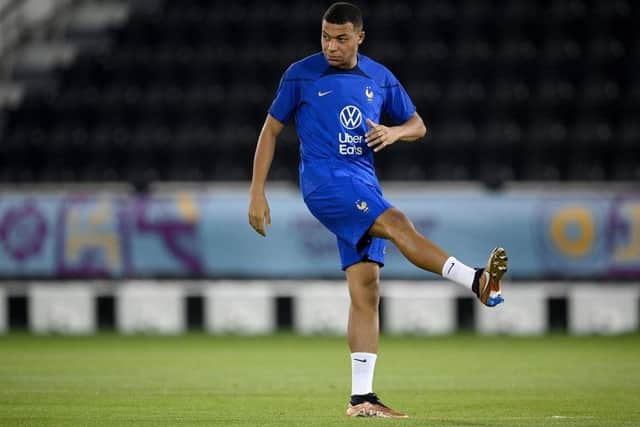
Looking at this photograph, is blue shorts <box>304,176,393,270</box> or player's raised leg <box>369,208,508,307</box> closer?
player's raised leg <box>369,208,508,307</box>

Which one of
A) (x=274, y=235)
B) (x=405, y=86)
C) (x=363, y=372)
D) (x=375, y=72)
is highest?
(x=405, y=86)

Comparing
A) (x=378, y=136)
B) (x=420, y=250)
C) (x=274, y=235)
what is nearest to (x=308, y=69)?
(x=378, y=136)

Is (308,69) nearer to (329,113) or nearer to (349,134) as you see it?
(329,113)

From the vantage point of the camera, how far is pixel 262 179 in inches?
260

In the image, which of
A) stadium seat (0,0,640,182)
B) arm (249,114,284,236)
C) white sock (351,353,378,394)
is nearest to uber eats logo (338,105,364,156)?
arm (249,114,284,236)

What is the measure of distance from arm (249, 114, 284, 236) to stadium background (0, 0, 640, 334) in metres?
7.02

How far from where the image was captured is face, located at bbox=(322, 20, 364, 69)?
21.3 ft

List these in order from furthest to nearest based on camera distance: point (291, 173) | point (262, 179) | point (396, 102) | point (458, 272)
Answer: point (291, 173) → point (396, 102) → point (262, 179) → point (458, 272)

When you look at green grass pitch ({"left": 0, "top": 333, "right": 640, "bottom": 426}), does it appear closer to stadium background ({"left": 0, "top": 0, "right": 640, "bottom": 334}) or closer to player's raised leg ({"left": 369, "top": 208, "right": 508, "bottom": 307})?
player's raised leg ({"left": 369, "top": 208, "right": 508, "bottom": 307})

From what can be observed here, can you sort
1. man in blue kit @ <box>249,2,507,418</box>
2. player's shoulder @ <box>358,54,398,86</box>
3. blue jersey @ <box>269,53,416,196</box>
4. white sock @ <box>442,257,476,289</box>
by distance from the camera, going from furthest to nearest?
player's shoulder @ <box>358,54,398,86</box> < blue jersey @ <box>269,53,416,196</box> < man in blue kit @ <box>249,2,507,418</box> < white sock @ <box>442,257,476,289</box>

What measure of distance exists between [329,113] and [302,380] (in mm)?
2871

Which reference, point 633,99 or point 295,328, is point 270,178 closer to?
point 295,328

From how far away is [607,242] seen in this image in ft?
44.0

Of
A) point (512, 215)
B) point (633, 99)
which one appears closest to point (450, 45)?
point (633, 99)
